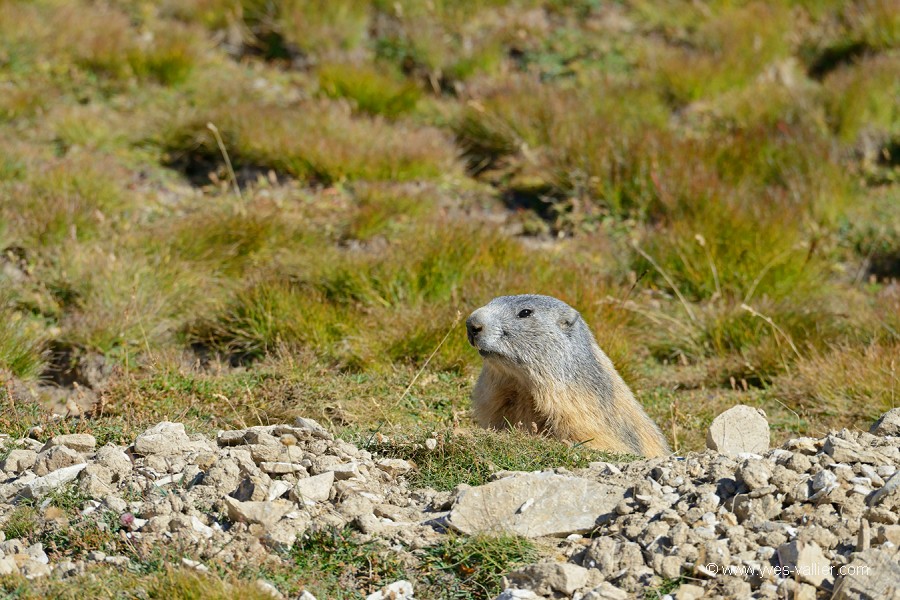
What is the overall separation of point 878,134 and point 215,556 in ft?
34.9

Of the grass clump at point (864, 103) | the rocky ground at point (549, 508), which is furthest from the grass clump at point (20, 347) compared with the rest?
the grass clump at point (864, 103)

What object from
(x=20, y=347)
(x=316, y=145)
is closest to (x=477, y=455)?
(x=20, y=347)

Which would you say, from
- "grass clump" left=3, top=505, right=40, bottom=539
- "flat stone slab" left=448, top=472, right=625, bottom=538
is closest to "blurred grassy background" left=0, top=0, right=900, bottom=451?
"grass clump" left=3, top=505, right=40, bottom=539

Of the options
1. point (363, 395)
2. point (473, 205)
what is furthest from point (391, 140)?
point (363, 395)

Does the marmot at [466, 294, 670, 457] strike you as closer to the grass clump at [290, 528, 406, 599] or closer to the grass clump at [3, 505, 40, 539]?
the grass clump at [290, 528, 406, 599]

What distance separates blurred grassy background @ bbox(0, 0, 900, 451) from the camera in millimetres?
8227

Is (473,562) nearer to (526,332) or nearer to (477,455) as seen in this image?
(477,455)

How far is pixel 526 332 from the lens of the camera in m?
6.79

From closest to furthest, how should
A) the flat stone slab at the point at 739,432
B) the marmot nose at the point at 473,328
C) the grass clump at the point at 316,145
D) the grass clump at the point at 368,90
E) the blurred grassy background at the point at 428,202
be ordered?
the flat stone slab at the point at 739,432 < the marmot nose at the point at 473,328 < the blurred grassy background at the point at 428,202 < the grass clump at the point at 316,145 < the grass clump at the point at 368,90

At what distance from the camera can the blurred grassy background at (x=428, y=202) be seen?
8.23m

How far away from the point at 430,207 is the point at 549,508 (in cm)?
633

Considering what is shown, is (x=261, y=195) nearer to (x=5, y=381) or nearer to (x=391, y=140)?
(x=391, y=140)

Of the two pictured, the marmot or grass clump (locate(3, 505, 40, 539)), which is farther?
the marmot

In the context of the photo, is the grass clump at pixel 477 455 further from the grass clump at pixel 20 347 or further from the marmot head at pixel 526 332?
the grass clump at pixel 20 347
